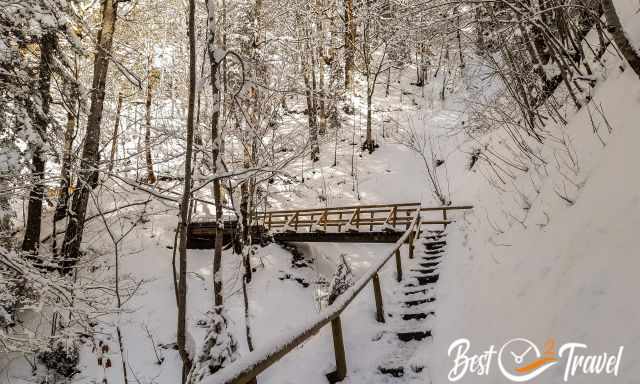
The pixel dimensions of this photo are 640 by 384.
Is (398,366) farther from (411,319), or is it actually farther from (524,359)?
(524,359)

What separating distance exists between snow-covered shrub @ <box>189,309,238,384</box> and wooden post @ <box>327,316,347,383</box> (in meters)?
1.72

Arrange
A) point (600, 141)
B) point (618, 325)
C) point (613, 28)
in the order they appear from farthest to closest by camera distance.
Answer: point (600, 141) < point (613, 28) < point (618, 325)

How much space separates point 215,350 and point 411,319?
2886 mm

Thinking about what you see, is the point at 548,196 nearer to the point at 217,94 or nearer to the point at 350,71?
the point at 217,94

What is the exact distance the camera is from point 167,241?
18.2 meters

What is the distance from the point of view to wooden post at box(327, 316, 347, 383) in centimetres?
372

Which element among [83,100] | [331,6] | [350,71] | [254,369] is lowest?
[254,369]

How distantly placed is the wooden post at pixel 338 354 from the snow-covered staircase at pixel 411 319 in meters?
0.70

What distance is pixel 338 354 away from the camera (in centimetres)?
378

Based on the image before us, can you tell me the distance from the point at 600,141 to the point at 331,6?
20.7m

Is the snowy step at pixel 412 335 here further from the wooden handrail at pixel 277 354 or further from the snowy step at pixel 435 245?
the snowy step at pixel 435 245

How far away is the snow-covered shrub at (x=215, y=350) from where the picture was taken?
15.7 ft

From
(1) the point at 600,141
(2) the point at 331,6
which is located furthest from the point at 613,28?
(2) the point at 331,6

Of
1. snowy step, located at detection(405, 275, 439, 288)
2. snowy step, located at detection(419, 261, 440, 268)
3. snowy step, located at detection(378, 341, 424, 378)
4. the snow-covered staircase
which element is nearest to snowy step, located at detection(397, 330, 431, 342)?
the snow-covered staircase
